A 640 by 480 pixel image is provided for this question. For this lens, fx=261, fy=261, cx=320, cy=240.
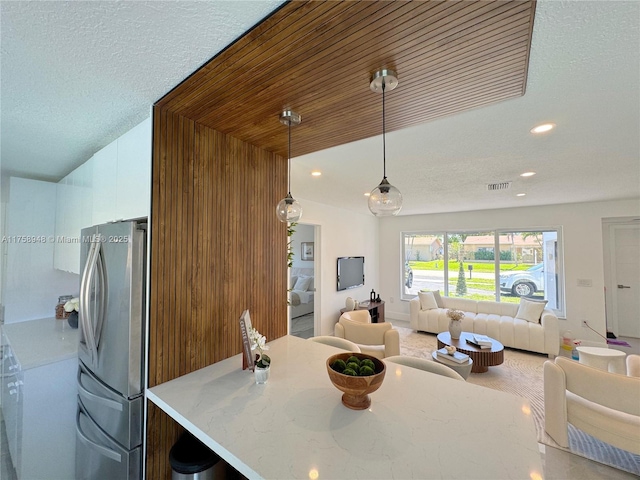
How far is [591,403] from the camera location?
2.16 meters

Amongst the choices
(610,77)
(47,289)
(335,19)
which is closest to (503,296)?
(610,77)

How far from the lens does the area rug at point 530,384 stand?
7.07 feet

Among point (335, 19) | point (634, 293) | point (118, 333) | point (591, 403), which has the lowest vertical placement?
point (591, 403)

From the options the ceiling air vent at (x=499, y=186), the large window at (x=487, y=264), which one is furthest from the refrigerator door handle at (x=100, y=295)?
the large window at (x=487, y=264)

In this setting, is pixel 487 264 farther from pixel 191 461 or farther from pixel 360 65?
pixel 191 461

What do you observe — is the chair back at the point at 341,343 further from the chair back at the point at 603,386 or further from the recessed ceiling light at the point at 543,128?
the recessed ceiling light at the point at 543,128

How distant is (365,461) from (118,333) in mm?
1345

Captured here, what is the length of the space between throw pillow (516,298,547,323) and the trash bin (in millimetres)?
5021

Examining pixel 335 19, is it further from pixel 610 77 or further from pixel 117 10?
pixel 610 77

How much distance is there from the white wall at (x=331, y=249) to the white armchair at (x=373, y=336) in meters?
1.40

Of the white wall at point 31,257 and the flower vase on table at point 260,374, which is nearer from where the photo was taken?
the flower vase on table at point 260,374

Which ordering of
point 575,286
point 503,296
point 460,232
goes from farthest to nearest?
1. point 460,232
2. point 503,296
3. point 575,286

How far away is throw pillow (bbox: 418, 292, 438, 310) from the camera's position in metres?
5.25

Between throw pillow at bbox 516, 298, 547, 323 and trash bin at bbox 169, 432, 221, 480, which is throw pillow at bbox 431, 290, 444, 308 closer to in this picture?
throw pillow at bbox 516, 298, 547, 323
